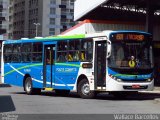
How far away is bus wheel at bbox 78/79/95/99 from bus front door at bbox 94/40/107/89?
25.2 inches

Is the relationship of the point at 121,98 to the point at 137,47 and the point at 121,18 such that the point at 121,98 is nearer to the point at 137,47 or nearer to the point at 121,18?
the point at 137,47

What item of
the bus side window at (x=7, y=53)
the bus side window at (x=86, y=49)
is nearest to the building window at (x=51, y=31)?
the bus side window at (x=7, y=53)

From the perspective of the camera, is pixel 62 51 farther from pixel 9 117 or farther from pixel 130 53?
pixel 9 117

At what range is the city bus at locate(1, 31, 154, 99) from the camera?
21.6m

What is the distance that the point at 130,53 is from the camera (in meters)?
21.8

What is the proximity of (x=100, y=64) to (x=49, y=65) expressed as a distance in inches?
166

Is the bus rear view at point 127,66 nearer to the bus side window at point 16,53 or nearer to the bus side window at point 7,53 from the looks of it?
the bus side window at point 16,53

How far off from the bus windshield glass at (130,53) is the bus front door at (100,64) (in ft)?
1.57

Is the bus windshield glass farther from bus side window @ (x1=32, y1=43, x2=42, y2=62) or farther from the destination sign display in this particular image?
bus side window @ (x1=32, y1=43, x2=42, y2=62)

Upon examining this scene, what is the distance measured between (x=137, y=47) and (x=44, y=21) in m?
108

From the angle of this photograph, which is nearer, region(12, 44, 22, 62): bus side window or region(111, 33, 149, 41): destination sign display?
region(111, 33, 149, 41): destination sign display

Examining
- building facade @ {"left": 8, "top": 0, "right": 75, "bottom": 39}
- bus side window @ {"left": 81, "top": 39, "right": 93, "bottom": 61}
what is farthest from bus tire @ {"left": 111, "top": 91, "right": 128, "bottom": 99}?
building facade @ {"left": 8, "top": 0, "right": 75, "bottom": 39}

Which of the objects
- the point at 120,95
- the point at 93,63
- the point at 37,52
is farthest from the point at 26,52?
the point at 120,95

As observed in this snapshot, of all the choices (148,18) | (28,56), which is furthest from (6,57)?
(148,18)
